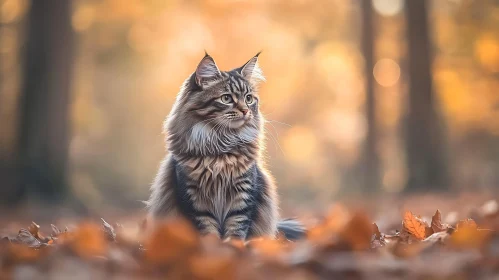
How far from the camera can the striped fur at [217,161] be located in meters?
3.90

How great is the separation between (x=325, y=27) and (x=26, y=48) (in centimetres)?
1072

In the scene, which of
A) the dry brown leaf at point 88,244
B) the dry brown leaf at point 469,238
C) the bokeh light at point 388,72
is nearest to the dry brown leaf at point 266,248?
the dry brown leaf at point 88,244

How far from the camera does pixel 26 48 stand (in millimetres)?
10570

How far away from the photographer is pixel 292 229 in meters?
4.36

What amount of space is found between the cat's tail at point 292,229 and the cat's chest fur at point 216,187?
0.50 m

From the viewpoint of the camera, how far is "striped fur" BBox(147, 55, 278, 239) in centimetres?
390

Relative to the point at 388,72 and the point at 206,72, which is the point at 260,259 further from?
the point at 388,72

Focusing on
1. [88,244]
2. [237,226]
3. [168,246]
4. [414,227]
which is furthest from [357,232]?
[237,226]

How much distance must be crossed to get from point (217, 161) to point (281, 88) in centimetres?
1931

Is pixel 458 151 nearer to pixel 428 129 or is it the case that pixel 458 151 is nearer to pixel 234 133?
pixel 428 129

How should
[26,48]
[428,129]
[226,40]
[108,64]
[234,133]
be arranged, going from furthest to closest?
[226,40], [108,64], [428,129], [26,48], [234,133]

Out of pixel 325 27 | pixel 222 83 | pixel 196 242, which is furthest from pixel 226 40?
pixel 196 242

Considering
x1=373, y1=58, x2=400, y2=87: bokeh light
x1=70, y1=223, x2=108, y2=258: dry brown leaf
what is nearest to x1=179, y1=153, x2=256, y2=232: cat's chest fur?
x1=70, y1=223, x2=108, y2=258: dry brown leaf

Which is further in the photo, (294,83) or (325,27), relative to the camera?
(294,83)
